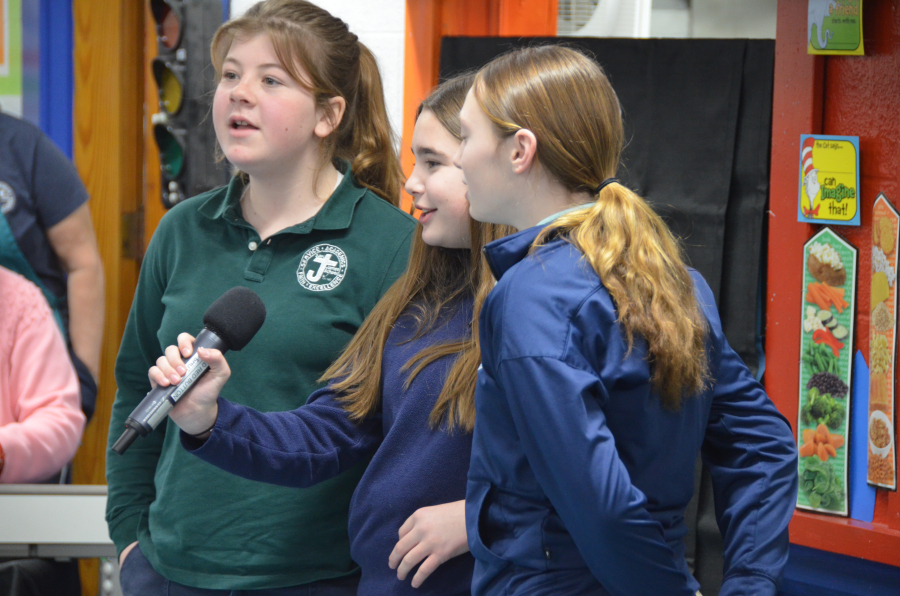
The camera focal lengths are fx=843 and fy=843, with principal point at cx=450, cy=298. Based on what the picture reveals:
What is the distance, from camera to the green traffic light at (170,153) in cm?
237

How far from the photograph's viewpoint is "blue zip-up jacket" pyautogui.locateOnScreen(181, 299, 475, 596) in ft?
3.95

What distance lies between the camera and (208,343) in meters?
1.09

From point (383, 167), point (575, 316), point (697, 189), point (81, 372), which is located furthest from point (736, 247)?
point (81, 372)

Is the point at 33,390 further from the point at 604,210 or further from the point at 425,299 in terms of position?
the point at 604,210

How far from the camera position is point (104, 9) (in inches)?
89.4

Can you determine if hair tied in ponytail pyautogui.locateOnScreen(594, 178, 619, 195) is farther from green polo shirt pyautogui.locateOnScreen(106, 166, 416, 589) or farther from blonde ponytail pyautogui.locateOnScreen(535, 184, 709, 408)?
green polo shirt pyautogui.locateOnScreen(106, 166, 416, 589)

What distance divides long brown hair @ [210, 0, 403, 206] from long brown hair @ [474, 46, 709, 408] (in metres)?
0.52

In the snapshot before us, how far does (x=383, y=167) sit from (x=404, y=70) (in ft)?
2.99

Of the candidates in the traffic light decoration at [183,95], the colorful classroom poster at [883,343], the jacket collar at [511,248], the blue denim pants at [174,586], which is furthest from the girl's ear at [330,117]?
the colorful classroom poster at [883,343]

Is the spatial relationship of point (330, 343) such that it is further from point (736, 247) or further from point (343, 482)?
point (736, 247)

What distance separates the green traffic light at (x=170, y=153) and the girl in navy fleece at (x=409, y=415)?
4.15 feet

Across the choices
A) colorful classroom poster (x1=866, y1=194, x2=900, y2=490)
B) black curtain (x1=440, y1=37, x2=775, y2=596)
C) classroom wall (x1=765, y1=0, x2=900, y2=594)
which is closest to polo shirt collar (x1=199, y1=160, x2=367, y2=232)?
black curtain (x1=440, y1=37, x2=775, y2=596)

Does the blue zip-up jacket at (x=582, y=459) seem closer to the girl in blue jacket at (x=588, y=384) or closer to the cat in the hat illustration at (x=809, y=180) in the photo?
the girl in blue jacket at (x=588, y=384)

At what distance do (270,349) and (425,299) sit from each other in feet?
0.88
